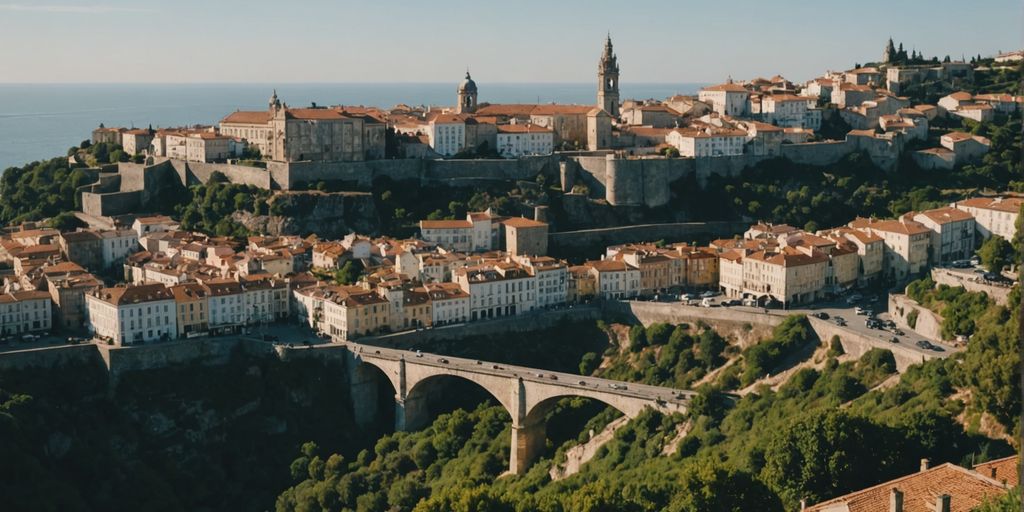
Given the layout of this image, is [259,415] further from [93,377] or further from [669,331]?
[669,331]

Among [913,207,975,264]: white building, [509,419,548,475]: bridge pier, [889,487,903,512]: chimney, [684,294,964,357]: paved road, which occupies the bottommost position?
[509,419,548,475]: bridge pier

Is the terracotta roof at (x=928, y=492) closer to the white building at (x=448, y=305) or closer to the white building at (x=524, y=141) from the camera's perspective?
the white building at (x=448, y=305)

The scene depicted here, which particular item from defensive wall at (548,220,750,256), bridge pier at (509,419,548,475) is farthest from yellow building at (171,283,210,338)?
defensive wall at (548,220,750,256)

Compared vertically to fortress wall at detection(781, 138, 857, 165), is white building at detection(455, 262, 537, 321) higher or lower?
lower

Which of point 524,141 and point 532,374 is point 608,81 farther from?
point 532,374

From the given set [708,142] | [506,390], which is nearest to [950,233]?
[708,142]

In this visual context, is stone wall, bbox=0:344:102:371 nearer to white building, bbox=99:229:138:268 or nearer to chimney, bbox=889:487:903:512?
white building, bbox=99:229:138:268

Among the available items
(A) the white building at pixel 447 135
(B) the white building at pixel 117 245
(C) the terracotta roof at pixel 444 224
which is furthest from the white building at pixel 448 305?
(A) the white building at pixel 447 135
